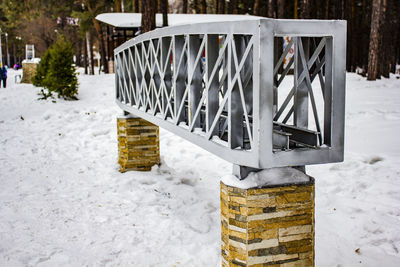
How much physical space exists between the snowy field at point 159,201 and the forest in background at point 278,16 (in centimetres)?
615

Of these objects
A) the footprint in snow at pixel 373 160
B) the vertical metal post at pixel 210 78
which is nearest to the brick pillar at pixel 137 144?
the footprint in snow at pixel 373 160

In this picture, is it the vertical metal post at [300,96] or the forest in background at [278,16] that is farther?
the forest in background at [278,16]

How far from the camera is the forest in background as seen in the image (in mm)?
16828

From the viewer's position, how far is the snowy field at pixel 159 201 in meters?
5.82

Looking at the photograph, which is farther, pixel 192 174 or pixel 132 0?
pixel 132 0

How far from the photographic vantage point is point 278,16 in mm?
21781

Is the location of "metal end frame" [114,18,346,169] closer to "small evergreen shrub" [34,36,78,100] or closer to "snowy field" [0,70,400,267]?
"snowy field" [0,70,400,267]

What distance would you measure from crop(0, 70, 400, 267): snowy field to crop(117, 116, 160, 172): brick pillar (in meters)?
0.32

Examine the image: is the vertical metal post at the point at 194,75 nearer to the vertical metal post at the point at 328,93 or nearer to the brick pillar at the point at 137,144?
the vertical metal post at the point at 328,93

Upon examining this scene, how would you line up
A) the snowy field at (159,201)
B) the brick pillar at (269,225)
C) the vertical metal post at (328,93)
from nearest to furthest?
the vertical metal post at (328,93)
the brick pillar at (269,225)
the snowy field at (159,201)

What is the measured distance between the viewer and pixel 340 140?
384 centimetres

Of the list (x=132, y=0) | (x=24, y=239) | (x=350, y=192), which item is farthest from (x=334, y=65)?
(x=132, y=0)

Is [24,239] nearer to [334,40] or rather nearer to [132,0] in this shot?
[334,40]

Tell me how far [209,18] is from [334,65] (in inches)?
825
